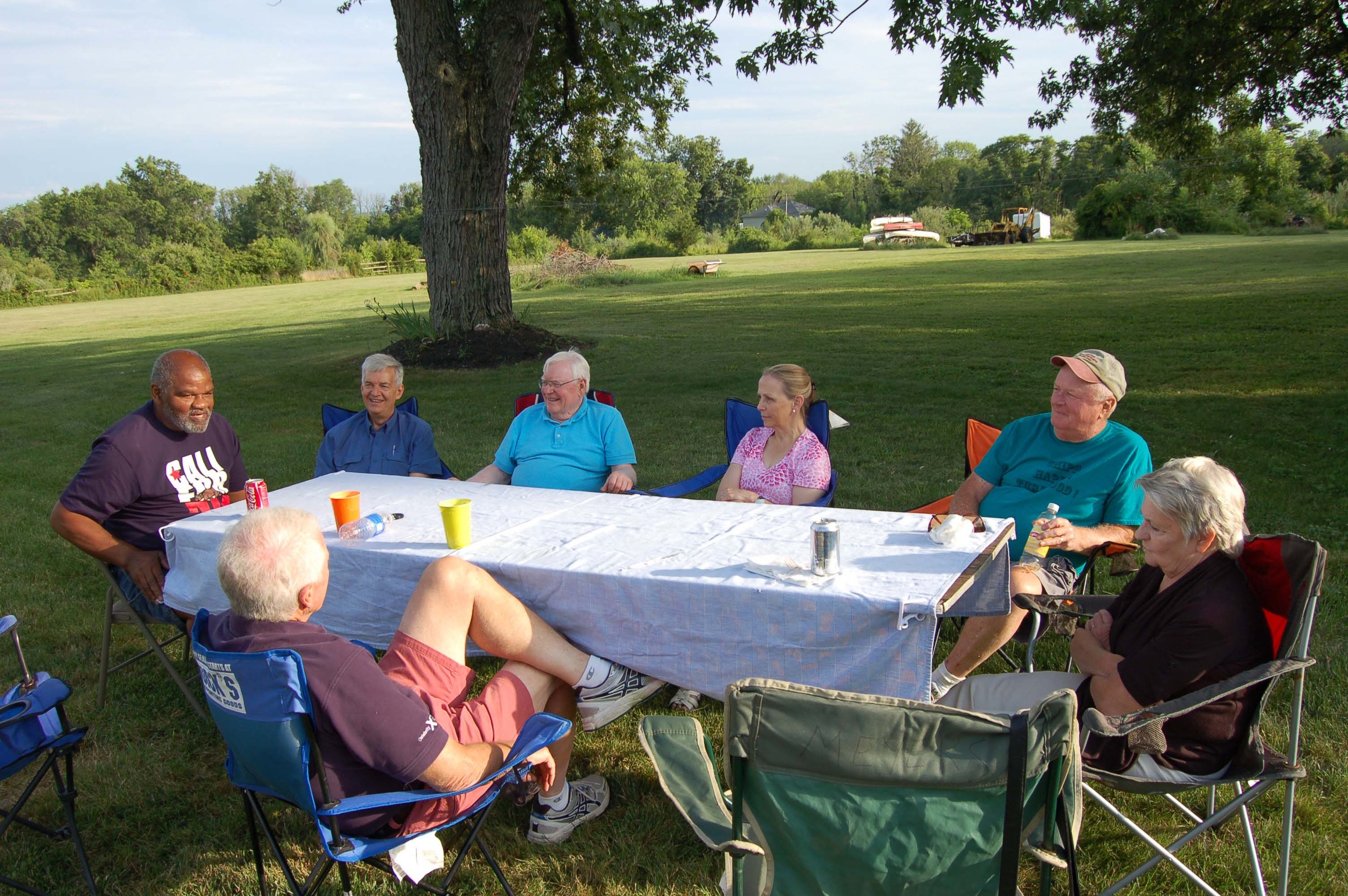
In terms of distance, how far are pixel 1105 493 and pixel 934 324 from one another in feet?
35.6

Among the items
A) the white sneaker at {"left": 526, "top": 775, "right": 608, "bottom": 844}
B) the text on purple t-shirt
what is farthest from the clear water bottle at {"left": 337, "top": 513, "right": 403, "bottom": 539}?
the text on purple t-shirt

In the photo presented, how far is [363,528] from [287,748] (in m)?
1.08

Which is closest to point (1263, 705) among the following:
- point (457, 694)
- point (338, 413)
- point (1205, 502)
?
point (1205, 502)

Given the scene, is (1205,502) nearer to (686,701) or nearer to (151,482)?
(686,701)

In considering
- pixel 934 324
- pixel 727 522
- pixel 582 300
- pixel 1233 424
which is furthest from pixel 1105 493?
pixel 582 300

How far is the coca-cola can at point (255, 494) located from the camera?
10.1ft

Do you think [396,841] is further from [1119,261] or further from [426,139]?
[1119,261]

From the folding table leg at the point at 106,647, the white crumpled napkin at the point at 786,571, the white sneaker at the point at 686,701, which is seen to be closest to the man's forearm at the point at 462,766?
the white crumpled napkin at the point at 786,571

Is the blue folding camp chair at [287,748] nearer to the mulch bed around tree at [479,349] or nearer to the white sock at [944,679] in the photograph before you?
the white sock at [944,679]

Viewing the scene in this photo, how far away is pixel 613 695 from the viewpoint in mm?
2482

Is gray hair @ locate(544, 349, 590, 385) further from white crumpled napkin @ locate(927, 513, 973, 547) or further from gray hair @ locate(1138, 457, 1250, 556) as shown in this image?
gray hair @ locate(1138, 457, 1250, 556)

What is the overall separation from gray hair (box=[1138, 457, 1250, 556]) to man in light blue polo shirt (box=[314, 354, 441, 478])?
3054mm

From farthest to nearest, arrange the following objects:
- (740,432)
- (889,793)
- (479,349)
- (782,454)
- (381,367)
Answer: (479,349) → (740,432) → (381,367) → (782,454) → (889,793)

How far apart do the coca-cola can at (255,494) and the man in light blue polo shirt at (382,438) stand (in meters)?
0.85
